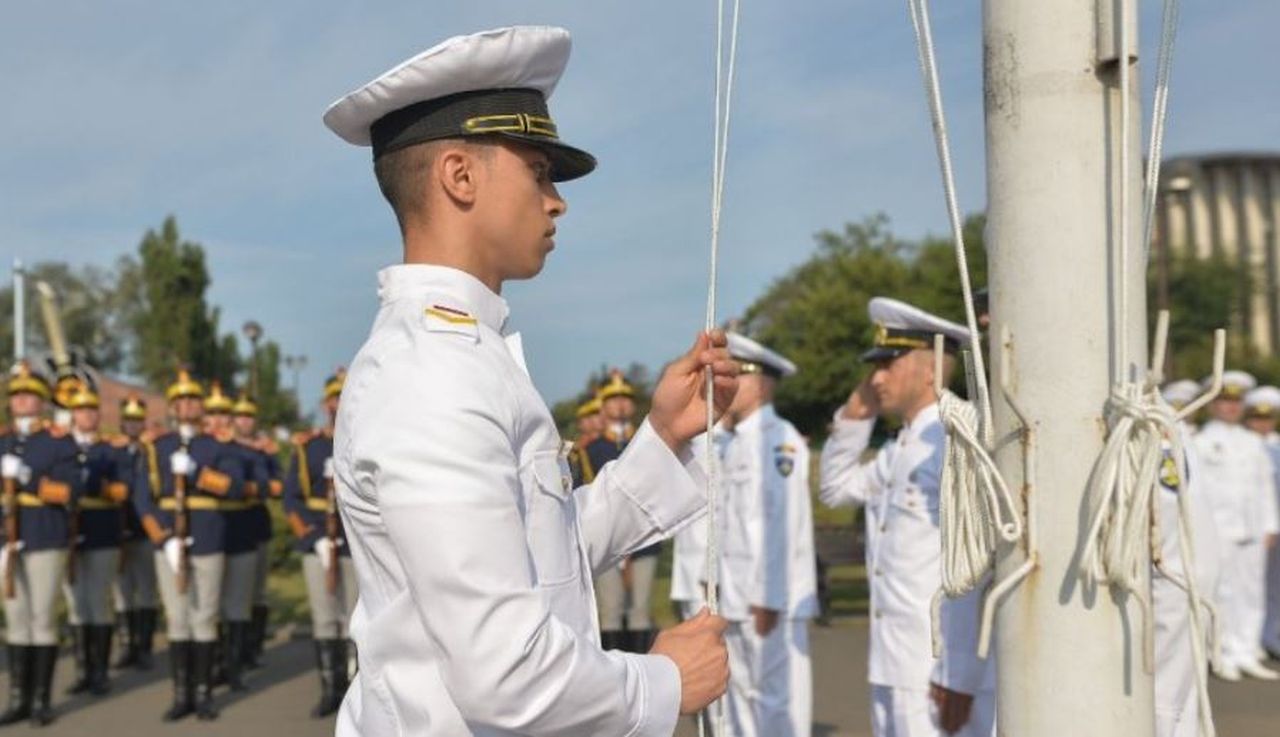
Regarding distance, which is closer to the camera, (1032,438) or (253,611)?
(1032,438)

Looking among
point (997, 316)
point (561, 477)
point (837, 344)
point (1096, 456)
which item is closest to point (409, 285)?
point (561, 477)

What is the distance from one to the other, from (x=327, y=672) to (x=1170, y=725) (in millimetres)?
6692

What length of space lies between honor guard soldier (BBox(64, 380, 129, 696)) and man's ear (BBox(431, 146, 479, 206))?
9013 millimetres

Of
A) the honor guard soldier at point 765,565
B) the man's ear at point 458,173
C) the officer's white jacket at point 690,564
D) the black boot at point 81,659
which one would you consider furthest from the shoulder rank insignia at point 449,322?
the black boot at point 81,659

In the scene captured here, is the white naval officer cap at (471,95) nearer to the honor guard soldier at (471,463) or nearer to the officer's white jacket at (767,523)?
the honor guard soldier at (471,463)

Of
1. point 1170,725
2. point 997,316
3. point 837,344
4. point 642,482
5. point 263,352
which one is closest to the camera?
point 997,316

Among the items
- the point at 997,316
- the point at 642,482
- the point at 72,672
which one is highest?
the point at 997,316

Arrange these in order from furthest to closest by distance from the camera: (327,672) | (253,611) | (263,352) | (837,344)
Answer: (263,352) < (837,344) < (253,611) < (327,672)

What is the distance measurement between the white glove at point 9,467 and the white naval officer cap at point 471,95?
8.25 metres

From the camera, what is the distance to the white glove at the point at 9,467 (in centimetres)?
955

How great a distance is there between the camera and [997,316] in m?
2.12

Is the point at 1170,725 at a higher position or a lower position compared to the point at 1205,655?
lower

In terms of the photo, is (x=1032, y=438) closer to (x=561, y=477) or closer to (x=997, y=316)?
(x=997, y=316)

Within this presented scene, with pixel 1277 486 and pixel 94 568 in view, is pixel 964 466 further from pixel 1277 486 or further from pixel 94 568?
pixel 1277 486
